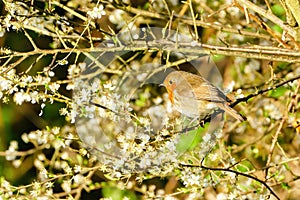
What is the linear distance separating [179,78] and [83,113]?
1.63ft

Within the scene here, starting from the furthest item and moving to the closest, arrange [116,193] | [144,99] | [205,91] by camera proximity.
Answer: [116,193], [144,99], [205,91]

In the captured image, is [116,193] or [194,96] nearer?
[194,96]

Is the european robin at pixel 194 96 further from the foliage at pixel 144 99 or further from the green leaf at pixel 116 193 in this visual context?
the green leaf at pixel 116 193

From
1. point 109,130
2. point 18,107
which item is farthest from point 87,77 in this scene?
point 18,107

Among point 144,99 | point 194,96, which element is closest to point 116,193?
point 144,99

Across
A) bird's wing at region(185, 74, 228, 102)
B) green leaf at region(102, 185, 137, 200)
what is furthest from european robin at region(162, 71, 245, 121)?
green leaf at region(102, 185, 137, 200)

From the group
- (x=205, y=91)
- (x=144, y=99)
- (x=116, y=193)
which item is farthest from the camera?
(x=116, y=193)

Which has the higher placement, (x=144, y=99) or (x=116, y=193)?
(x=144, y=99)

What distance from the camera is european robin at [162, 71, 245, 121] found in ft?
7.13

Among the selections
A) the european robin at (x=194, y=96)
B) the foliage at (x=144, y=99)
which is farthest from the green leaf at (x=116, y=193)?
the european robin at (x=194, y=96)

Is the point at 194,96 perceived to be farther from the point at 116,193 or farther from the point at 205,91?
the point at 116,193

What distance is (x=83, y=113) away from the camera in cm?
198

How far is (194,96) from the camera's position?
225cm

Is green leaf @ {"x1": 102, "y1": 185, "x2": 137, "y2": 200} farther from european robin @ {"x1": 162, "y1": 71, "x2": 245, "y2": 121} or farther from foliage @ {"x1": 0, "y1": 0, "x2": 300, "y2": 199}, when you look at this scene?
european robin @ {"x1": 162, "y1": 71, "x2": 245, "y2": 121}
